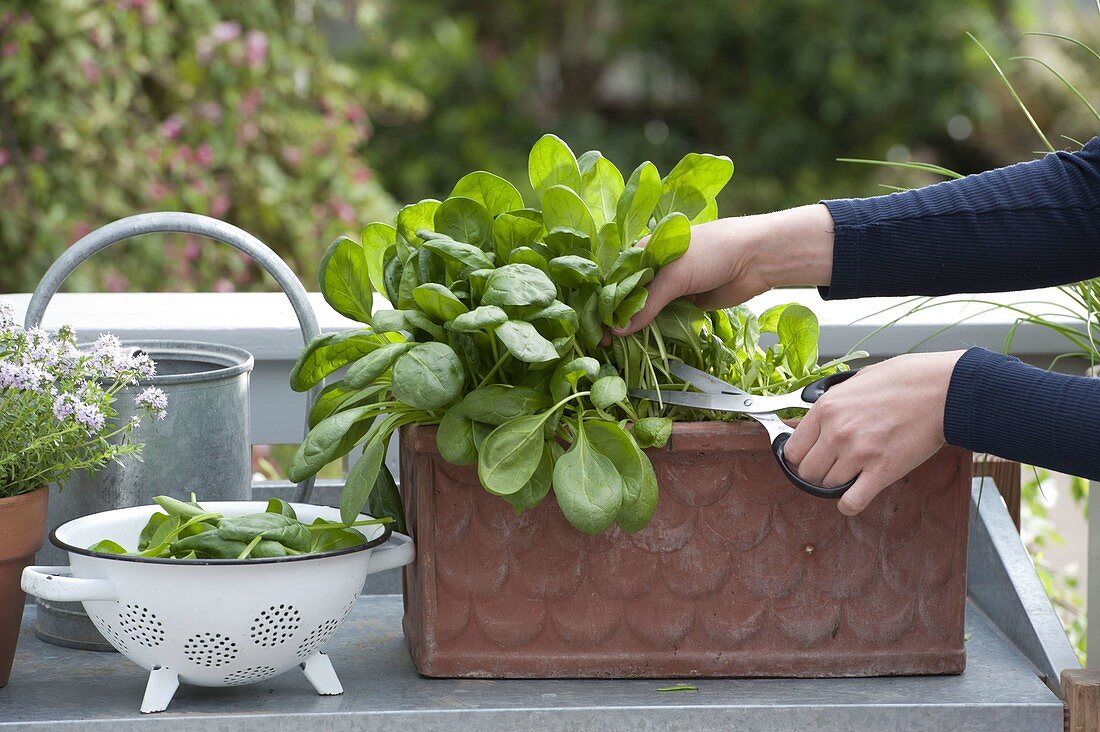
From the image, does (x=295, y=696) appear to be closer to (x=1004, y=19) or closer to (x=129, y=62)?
(x=129, y=62)

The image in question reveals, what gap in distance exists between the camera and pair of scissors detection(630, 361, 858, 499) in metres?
0.86

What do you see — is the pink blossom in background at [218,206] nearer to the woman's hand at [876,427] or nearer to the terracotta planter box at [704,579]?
the terracotta planter box at [704,579]

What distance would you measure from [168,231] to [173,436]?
0.55 feet

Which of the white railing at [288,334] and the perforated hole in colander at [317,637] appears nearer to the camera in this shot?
the perforated hole in colander at [317,637]

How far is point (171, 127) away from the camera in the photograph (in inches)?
107

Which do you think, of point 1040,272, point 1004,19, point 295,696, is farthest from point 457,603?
point 1004,19

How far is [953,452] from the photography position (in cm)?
90

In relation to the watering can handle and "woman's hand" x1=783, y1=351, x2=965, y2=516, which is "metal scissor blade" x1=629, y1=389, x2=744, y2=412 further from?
the watering can handle

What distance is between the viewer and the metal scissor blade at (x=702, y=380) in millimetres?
883

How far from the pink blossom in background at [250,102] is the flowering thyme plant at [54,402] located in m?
2.03


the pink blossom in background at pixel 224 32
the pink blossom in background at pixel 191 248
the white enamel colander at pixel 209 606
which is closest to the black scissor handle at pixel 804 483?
the white enamel colander at pixel 209 606

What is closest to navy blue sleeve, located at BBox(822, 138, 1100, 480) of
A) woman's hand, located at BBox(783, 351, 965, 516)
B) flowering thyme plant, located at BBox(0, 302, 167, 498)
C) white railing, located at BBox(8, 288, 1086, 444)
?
woman's hand, located at BBox(783, 351, 965, 516)

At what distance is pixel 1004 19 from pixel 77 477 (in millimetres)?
5438

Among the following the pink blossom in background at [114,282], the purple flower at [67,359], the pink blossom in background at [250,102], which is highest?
the pink blossom in background at [250,102]
